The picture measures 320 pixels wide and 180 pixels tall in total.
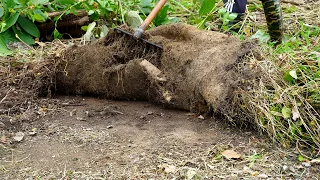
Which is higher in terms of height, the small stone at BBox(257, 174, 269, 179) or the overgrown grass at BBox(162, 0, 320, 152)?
the overgrown grass at BBox(162, 0, 320, 152)

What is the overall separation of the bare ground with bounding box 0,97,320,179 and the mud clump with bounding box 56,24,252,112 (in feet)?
0.43

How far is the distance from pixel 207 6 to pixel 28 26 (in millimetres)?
1306

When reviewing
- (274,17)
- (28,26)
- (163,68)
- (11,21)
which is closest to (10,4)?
(11,21)

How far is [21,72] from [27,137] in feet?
2.40

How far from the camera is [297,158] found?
1.90m

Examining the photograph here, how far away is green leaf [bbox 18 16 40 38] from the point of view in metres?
3.36

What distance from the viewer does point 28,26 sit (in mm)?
3391

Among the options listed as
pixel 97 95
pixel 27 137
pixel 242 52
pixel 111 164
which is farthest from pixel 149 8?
pixel 111 164

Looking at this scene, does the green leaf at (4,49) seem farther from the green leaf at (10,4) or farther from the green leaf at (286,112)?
the green leaf at (286,112)

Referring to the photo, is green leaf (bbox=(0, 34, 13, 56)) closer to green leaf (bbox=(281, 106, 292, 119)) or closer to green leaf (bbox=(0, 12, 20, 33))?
green leaf (bbox=(0, 12, 20, 33))

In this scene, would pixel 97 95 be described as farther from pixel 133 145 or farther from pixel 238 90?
pixel 238 90

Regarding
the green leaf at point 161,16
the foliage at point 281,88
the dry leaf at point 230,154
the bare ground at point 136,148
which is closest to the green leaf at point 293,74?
the foliage at point 281,88

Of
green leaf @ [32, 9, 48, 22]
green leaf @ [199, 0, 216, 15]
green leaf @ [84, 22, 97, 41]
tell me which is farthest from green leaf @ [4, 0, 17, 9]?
green leaf @ [199, 0, 216, 15]

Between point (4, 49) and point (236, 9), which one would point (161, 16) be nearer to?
point (236, 9)
